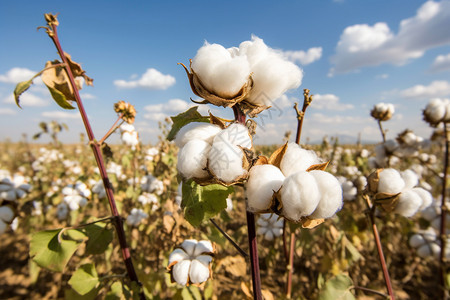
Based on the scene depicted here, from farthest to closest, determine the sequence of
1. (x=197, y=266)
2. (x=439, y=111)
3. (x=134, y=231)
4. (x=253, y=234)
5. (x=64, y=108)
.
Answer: (x=134, y=231) < (x=439, y=111) < (x=64, y=108) < (x=197, y=266) < (x=253, y=234)

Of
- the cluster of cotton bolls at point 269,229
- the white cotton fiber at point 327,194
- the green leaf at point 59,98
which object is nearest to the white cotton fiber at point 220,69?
the white cotton fiber at point 327,194

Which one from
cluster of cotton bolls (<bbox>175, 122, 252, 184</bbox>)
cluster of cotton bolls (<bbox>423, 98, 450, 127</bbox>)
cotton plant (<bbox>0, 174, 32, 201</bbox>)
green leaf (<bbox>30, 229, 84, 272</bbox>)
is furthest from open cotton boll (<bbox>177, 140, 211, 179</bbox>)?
cluster of cotton bolls (<bbox>423, 98, 450, 127</bbox>)

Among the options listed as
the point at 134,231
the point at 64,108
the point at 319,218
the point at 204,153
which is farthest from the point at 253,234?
the point at 134,231

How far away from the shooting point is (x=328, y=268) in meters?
2.74

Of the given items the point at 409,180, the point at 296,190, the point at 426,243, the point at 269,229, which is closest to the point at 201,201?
the point at 296,190

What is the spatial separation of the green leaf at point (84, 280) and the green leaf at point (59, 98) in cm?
106

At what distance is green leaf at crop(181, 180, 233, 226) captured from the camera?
0.93 m

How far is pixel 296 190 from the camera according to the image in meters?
0.62

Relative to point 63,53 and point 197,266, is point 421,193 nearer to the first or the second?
point 197,266

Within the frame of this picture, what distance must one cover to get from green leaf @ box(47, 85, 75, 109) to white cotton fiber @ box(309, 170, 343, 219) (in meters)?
1.51

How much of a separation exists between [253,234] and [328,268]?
2.36 meters

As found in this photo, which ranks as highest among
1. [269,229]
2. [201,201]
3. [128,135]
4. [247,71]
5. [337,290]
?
[247,71]

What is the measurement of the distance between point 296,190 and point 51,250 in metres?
1.52

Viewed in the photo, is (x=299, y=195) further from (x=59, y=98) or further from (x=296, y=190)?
→ (x=59, y=98)
